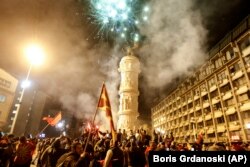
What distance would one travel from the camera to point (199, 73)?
44531 mm

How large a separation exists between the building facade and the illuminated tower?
13798 millimetres

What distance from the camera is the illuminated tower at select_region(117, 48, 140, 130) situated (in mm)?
26688

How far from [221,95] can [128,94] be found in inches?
742

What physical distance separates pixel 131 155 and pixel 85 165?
10.5ft

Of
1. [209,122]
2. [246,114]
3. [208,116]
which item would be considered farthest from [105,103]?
[209,122]

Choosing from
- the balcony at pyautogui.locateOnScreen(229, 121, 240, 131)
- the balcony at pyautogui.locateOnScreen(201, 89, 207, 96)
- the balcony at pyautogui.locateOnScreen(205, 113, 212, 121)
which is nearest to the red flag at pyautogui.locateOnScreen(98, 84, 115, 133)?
the balcony at pyautogui.locateOnScreen(229, 121, 240, 131)

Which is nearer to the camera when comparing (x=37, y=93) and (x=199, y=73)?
(x=199, y=73)

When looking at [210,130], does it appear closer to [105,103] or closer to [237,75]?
[237,75]

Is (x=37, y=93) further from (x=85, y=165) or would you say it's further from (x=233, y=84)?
(x=85, y=165)

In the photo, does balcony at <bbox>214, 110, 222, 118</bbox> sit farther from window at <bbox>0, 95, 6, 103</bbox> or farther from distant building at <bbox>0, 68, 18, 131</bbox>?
window at <bbox>0, 95, 6, 103</bbox>

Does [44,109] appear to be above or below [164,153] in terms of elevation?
above

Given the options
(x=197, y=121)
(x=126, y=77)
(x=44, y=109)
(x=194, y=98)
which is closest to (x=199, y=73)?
(x=194, y=98)

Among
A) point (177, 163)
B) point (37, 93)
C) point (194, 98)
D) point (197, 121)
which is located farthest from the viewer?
point (37, 93)

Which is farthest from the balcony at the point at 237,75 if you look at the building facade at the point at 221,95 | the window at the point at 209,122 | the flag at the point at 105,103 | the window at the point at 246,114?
the flag at the point at 105,103
